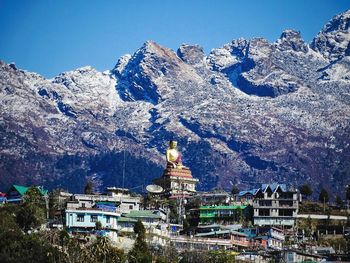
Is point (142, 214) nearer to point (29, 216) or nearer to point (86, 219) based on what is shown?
point (86, 219)

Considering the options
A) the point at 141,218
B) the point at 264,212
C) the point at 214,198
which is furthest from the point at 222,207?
the point at 141,218

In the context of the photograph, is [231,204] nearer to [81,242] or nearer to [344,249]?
[344,249]

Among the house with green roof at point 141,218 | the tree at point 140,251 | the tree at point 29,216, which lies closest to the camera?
the tree at point 140,251

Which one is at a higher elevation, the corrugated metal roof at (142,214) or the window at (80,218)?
the corrugated metal roof at (142,214)

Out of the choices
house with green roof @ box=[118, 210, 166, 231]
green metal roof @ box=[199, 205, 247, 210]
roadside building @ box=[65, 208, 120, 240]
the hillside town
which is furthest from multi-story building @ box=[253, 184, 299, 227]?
roadside building @ box=[65, 208, 120, 240]

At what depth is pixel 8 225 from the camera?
131 metres

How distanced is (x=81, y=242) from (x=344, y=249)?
41860 millimetres

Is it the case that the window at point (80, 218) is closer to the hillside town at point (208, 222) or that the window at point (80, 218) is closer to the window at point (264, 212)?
the hillside town at point (208, 222)

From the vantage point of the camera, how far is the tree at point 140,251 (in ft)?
405

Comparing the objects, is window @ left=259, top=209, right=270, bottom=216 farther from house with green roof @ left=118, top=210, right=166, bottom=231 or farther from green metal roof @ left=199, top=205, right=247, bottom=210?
house with green roof @ left=118, top=210, right=166, bottom=231

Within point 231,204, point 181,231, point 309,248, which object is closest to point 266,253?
point 309,248

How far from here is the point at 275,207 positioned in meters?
170

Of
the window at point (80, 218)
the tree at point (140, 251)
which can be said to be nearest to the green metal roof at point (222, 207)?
the window at point (80, 218)

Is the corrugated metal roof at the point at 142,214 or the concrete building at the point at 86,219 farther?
the corrugated metal roof at the point at 142,214
